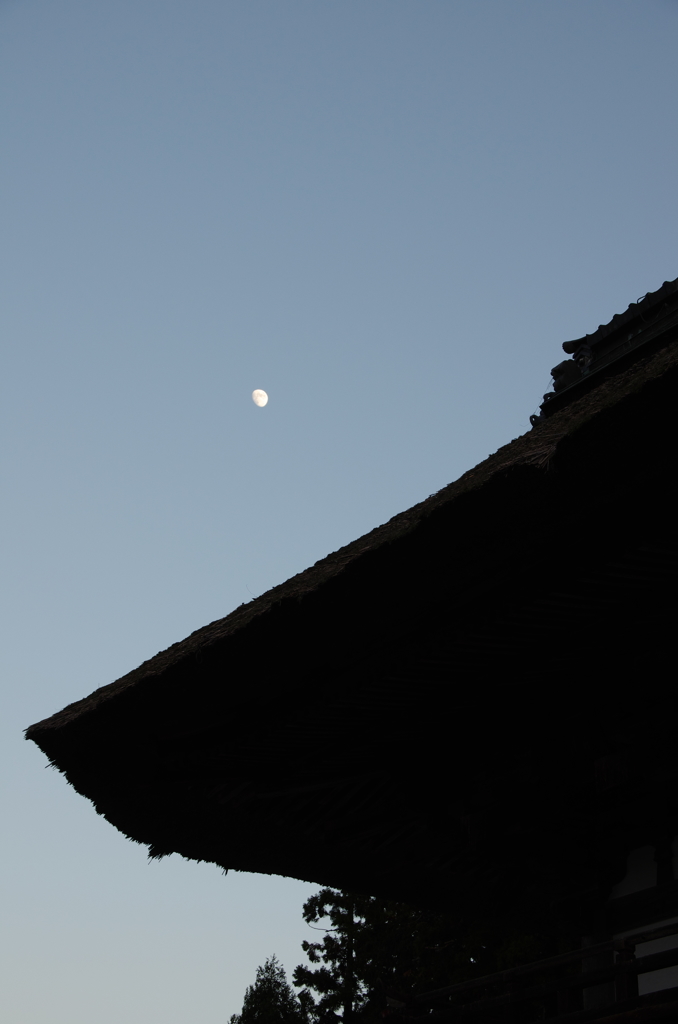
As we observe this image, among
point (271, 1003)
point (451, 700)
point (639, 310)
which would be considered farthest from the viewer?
point (271, 1003)

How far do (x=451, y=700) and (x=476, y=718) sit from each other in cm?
34

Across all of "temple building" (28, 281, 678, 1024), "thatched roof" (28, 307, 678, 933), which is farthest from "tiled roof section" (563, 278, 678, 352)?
"thatched roof" (28, 307, 678, 933)

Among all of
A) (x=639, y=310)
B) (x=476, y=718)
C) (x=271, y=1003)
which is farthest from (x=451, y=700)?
(x=271, y=1003)

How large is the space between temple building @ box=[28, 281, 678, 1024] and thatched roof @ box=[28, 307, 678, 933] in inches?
0.5

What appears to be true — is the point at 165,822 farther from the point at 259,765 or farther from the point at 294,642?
the point at 294,642

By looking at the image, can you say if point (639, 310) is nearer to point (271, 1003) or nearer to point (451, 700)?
point (451, 700)

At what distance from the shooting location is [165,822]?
4.62 meters

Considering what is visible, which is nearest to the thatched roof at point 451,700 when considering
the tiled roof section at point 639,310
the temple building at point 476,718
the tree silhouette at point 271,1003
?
the temple building at point 476,718

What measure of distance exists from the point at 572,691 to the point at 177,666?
1.88 m

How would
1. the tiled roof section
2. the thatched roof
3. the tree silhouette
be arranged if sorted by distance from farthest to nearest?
the tree silhouette, the tiled roof section, the thatched roof

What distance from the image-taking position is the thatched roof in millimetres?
2873

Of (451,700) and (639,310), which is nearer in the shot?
(451,700)

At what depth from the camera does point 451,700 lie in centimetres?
391

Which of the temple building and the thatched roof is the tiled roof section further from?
the thatched roof
